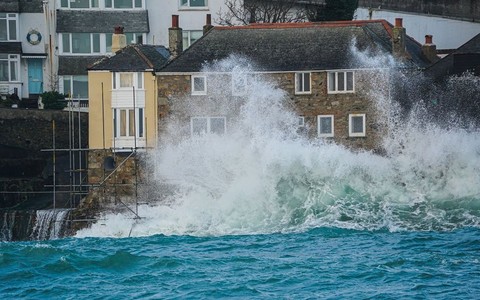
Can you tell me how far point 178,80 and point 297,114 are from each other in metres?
4.85

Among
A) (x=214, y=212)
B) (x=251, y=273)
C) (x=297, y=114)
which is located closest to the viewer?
(x=251, y=273)

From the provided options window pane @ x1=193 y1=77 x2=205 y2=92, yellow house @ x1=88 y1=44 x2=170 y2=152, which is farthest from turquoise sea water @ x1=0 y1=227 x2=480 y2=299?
window pane @ x1=193 y1=77 x2=205 y2=92

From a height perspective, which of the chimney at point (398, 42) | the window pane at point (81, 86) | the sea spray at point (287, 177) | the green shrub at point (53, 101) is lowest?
the sea spray at point (287, 177)

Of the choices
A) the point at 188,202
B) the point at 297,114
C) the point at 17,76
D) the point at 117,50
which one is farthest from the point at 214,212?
the point at 17,76

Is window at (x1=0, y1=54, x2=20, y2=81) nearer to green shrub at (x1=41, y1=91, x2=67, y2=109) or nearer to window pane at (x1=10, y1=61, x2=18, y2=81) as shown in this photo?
window pane at (x1=10, y1=61, x2=18, y2=81)

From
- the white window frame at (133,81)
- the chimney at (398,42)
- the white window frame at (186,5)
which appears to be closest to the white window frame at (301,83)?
the chimney at (398,42)

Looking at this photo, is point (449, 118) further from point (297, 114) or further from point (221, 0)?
point (221, 0)

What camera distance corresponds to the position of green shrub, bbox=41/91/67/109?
247 ft

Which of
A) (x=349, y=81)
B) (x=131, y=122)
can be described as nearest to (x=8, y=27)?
(x=131, y=122)

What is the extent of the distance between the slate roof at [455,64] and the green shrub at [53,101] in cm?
1650

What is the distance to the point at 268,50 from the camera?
6944 centimetres

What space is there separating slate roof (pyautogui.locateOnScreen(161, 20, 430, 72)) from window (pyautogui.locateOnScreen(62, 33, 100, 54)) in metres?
11.3

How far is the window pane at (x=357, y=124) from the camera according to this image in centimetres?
6838

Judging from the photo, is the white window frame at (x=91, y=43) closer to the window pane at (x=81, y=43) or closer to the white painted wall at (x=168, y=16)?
the window pane at (x=81, y=43)
